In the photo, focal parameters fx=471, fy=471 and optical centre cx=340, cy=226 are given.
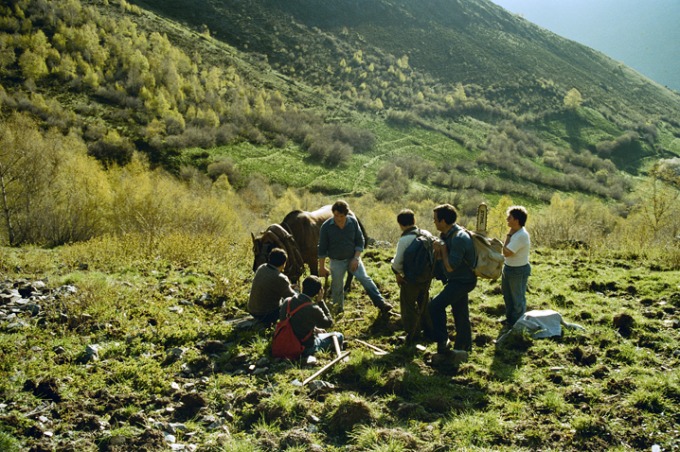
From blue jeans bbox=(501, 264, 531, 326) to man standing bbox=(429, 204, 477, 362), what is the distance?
1.22 meters

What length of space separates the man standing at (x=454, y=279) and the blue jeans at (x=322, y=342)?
4.97ft

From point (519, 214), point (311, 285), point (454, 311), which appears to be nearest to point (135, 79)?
point (311, 285)

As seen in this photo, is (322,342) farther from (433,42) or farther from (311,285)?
(433,42)

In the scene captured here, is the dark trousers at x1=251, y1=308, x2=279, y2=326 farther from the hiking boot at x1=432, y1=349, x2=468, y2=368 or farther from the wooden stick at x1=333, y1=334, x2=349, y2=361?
the hiking boot at x1=432, y1=349, x2=468, y2=368

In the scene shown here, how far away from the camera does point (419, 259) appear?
6.92 meters

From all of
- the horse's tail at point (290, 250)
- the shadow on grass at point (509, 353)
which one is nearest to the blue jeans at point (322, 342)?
the horse's tail at point (290, 250)

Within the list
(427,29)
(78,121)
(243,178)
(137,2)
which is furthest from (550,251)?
(427,29)

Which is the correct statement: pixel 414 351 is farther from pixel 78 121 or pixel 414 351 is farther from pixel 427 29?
pixel 427 29

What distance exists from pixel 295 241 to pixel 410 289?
331cm

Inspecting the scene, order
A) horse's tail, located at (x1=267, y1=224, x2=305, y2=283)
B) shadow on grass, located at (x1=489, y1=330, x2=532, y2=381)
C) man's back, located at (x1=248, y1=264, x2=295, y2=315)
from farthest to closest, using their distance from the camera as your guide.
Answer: horse's tail, located at (x1=267, y1=224, x2=305, y2=283) < man's back, located at (x1=248, y1=264, x2=295, y2=315) < shadow on grass, located at (x1=489, y1=330, x2=532, y2=381)

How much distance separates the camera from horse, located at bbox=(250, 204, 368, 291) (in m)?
9.00

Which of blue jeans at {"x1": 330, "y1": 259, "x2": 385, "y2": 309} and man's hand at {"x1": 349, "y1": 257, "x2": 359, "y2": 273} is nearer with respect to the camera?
man's hand at {"x1": 349, "y1": 257, "x2": 359, "y2": 273}

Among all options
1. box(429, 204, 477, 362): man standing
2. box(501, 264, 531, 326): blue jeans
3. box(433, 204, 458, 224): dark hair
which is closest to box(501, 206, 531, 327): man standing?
box(501, 264, 531, 326): blue jeans

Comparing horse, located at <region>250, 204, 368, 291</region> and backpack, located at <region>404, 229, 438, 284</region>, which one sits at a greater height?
backpack, located at <region>404, 229, 438, 284</region>
